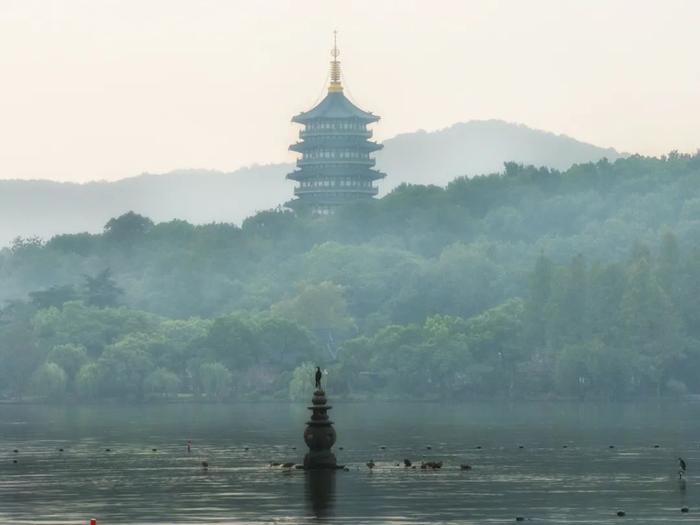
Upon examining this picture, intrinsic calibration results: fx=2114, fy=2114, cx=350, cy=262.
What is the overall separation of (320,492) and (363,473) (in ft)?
37.8

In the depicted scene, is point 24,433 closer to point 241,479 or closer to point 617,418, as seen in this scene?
point 617,418

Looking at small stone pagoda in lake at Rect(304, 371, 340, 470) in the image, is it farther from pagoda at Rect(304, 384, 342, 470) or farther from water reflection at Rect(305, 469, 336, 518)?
water reflection at Rect(305, 469, 336, 518)

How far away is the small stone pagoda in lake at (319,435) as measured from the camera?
92062mm

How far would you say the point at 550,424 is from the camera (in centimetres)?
15112

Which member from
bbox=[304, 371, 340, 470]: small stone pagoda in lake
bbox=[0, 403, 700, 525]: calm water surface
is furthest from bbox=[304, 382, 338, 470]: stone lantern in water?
bbox=[0, 403, 700, 525]: calm water surface

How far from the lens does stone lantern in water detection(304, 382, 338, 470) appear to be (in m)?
92.1

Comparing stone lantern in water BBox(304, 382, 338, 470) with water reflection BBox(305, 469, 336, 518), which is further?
stone lantern in water BBox(304, 382, 338, 470)

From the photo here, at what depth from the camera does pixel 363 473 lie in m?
94.4

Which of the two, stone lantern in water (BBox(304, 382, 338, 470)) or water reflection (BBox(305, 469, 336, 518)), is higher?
stone lantern in water (BBox(304, 382, 338, 470))

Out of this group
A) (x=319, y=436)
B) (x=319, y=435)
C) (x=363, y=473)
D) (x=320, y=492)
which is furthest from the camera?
→ (x=363, y=473)

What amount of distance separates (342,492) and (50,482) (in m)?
15.4

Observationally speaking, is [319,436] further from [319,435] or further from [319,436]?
[319,435]

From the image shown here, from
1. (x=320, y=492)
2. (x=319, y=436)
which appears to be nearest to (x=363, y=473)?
(x=319, y=436)

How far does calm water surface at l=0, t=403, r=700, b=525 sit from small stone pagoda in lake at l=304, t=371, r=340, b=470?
3.29 feet
